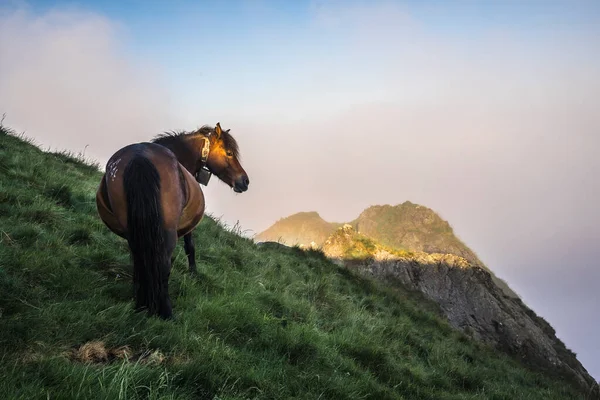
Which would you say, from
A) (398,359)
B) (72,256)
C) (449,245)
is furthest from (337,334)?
(449,245)

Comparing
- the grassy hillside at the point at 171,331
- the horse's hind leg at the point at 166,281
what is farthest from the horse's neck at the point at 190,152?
the horse's hind leg at the point at 166,281

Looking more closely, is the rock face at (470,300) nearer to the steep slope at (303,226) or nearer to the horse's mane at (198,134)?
the horse's mane at (198,134)

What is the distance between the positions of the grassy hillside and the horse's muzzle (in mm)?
1345

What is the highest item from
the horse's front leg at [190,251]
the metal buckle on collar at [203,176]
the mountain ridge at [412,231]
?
the mountain ridge at [412,231]

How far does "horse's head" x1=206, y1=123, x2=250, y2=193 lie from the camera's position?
25.0ft

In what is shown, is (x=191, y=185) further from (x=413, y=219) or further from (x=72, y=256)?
(x=413, y=219)

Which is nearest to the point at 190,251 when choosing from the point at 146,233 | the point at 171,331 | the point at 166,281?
the point at 166,281

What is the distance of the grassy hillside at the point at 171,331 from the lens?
302 centimetres

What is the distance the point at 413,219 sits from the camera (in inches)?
2024

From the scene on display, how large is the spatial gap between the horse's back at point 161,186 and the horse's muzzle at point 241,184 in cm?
297

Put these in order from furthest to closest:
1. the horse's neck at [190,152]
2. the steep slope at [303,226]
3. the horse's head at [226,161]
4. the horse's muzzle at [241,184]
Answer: the steep slope at [303,226] → the horse's muzzle at [241,184] → the horse's head at [226,161] → the horse's neck at [190,152]

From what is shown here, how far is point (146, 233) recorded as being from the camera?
13.2 ft

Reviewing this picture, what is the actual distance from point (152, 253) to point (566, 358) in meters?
19.5

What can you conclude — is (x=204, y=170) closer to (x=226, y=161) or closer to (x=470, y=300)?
(x=226, y=161)
